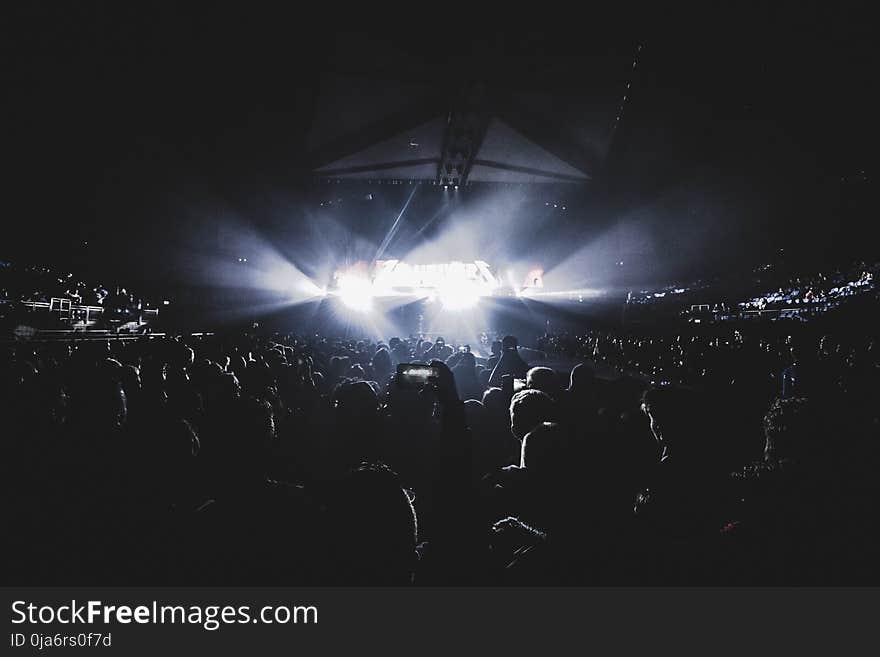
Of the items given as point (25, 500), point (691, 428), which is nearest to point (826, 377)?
point (691, 428)

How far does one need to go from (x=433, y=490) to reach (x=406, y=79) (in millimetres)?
8994

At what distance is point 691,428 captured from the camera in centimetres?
219

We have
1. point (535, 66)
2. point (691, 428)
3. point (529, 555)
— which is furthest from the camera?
point (535, 66)

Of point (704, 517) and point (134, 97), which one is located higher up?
point (134, 97)

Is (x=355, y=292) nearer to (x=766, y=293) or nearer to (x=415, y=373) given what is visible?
(x=766, y=293)

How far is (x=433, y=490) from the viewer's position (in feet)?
5.44

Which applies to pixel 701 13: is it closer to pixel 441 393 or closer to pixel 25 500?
pixel 441 393

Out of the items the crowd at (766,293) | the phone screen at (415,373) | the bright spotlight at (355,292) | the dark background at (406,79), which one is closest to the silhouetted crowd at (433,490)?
the phone screen at (415,373)

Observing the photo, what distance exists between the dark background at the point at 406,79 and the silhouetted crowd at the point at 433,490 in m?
4.89

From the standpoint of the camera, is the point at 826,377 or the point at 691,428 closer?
the point at 691,428

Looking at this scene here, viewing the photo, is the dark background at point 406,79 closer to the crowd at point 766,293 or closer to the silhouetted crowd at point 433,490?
the crowd at point 766,293

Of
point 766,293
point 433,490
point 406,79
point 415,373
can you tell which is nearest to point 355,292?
point 406,79

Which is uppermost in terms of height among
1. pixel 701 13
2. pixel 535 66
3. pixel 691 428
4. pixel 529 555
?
pixel 535 66

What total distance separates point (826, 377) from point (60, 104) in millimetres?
12276
